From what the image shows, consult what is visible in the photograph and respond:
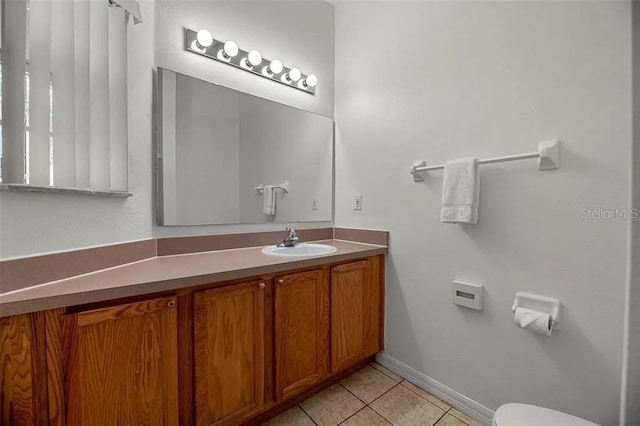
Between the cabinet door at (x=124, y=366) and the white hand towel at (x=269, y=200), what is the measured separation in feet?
3.01

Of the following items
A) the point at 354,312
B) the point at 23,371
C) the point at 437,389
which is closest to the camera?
the point at 23,371

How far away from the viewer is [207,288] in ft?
3.59

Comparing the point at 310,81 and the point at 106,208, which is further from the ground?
the point at 310,81

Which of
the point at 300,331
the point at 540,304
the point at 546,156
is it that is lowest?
the point at 300,331

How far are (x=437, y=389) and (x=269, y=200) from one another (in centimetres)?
157

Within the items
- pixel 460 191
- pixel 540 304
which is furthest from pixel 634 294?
pixel 460 191

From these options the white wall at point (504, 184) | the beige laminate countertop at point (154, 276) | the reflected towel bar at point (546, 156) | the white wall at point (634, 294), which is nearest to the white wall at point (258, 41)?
the beige laminate countertop at point (154, 276)

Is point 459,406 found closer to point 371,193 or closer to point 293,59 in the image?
point 371,193

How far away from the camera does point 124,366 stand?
91 centimetres

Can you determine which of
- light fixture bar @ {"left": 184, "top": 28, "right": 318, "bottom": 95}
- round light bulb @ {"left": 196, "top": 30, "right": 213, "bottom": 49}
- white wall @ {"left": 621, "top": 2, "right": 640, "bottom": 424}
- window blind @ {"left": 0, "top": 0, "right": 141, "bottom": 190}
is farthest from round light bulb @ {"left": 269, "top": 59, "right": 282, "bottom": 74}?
white wall @ {"left": 621, "top": 2, "right": 640, "bottom": 424}

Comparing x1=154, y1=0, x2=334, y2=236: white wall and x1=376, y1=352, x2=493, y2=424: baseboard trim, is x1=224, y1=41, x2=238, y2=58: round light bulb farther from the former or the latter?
x1=376, y1=352, x2=493, y2=424: baseboard trim

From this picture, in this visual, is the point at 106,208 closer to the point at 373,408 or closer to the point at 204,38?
the point at 204,38

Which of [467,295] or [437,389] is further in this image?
[437,389]

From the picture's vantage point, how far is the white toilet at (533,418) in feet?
→ 3.02
